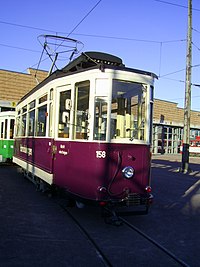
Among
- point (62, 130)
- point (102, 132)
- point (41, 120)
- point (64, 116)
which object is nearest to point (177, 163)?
point (41, 120)

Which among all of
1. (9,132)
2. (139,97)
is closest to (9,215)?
(139,97)

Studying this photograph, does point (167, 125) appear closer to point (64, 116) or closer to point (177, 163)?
point (177, 163)

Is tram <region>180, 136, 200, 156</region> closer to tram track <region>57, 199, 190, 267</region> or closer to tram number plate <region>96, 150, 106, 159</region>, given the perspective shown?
tram track <region>57, 199, 190, 267</region>

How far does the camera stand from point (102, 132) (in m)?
6.00

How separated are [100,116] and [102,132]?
31 centimetres

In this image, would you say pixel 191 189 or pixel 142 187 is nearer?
pixel 142 187

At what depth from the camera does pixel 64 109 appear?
6.84 metres

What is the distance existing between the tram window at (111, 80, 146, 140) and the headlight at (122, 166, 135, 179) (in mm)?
644

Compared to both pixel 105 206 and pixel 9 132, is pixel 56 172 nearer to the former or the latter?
pixel 105 206

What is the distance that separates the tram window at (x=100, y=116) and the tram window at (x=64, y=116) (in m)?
0.80

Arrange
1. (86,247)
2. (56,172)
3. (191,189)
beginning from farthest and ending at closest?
(191,189), (56,172), (86,247)

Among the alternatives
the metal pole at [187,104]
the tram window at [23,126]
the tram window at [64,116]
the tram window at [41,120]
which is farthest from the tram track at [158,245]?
the metal pole at [187,104]

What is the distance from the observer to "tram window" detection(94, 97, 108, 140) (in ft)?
19.7

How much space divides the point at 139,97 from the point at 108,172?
1.73 m
